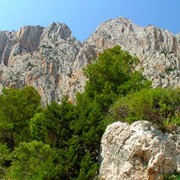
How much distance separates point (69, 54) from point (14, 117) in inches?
2101

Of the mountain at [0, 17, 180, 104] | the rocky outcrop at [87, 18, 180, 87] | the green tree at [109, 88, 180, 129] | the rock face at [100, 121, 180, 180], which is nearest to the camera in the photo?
the rock face at [100, 121, 180, 180]

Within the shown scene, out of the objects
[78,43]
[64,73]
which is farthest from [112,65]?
[78,43]

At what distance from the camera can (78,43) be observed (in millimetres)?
81750

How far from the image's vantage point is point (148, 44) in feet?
250

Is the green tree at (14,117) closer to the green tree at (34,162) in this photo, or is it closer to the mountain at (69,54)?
the green tree at (34,162)

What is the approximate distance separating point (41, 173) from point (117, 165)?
10.4 feet

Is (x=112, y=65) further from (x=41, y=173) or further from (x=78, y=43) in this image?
(x=78, y=43)

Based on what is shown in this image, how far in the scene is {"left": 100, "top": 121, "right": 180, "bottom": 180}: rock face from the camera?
12141mm

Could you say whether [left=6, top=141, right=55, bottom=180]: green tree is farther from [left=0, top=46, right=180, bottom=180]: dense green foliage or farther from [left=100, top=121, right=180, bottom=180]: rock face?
[left=100, top=121, right=180, bottom=180]: rock face

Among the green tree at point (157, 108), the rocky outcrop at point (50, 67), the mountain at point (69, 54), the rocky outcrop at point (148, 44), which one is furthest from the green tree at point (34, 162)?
the rocky outcrop at point (50, 67)

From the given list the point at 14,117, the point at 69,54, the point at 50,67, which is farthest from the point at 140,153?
the point at 69,54

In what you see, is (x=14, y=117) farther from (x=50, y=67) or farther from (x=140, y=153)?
(x=50, y=67)

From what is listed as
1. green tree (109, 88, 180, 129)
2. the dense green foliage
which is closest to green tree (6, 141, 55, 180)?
the dense green foliage

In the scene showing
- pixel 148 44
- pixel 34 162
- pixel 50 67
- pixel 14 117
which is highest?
pixel 148 44
